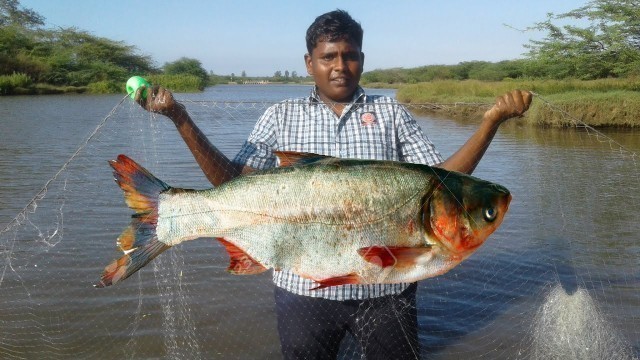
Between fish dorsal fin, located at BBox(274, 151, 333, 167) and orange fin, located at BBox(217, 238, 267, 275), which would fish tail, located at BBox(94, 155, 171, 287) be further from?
fish dorsal fin, located at BBox(274, 151, 333, 167)

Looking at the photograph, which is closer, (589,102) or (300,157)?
(300,157)

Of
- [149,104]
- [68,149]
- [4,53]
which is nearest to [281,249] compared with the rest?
[149,104]

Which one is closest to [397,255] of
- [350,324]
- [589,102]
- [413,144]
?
[350,324]

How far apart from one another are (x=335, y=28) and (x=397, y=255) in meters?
1.43

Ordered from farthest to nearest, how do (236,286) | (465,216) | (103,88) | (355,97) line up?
1. (103,88)
2. (236,286)
3. (355,97)
4. (465,216)

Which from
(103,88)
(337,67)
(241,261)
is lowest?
(103,88)

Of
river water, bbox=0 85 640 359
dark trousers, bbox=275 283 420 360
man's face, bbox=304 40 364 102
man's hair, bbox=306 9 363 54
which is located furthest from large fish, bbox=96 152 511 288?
river water, bbox=0 85 640 359

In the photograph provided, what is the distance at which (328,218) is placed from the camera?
263 centimetres

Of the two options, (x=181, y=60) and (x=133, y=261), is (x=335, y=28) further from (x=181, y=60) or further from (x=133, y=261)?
(x=181, y=60)

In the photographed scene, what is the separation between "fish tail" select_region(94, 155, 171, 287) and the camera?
269 cm

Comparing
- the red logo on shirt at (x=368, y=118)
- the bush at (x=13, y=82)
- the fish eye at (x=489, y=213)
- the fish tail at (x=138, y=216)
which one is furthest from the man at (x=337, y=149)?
the bush at (x=13, y=82)

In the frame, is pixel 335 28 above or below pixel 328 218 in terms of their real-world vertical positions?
above

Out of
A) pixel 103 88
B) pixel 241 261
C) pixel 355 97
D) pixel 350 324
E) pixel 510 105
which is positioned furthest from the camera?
pixel 103 88

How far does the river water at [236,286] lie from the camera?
17.8ft
